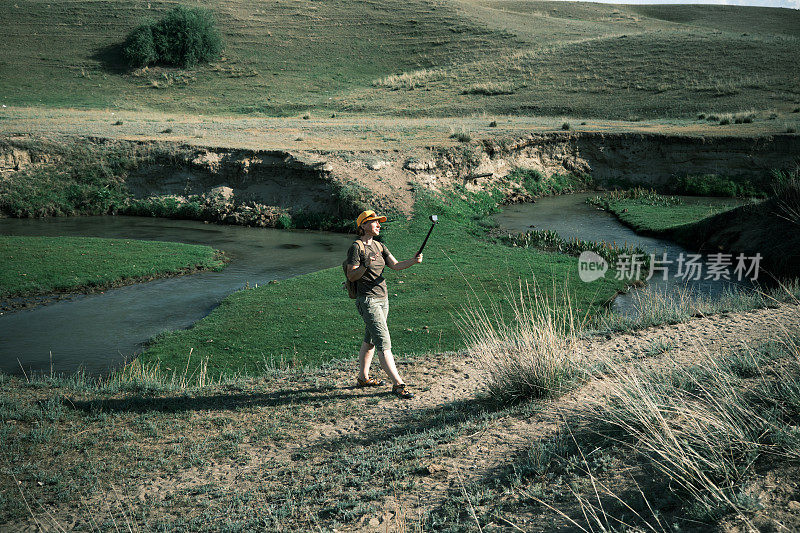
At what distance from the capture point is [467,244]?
20172 millimetres

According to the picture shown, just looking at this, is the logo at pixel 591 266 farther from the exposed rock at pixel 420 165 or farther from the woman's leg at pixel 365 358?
the woman's leg at pixel 365 358

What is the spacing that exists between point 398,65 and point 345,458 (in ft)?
192

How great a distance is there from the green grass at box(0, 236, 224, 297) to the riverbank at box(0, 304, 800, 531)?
291 inches

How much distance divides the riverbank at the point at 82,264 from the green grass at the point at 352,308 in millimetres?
3600

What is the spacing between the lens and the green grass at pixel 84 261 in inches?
623

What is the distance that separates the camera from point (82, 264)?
675 inches

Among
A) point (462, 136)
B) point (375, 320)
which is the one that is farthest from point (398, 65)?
point (375, 320)

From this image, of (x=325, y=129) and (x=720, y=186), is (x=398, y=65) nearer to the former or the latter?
(x=325, y=129)

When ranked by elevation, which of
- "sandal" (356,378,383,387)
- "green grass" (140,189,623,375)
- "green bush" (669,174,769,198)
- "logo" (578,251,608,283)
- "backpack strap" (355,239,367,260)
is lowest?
"green grass" (140,189,623,375)

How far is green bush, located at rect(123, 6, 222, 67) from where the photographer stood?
58219 mm

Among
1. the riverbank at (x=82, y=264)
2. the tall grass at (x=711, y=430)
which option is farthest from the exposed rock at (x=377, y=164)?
the tall grass at (x=711, y=430)

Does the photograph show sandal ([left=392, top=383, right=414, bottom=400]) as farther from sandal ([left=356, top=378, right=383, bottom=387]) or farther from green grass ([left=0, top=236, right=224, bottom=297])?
green grass ([left=0, top=236, right=224, bottom=297])

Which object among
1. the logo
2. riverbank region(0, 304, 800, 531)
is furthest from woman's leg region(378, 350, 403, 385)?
the logo

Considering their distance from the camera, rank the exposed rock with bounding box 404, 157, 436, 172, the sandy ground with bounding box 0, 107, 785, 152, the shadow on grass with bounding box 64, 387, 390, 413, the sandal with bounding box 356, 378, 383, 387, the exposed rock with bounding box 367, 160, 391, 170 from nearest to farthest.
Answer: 1. the shadow on grass with bounding box 64, 387, 390, 413
2. the sandal with bounding box 356, 378, 383, 387
3. the exposed rock with bounding box 367, 160, 391, 170
4. the exposed rock with bounding box 404, 157, 436, 172
5. the sandy ground with bounding box 0, 107, 785, 152
